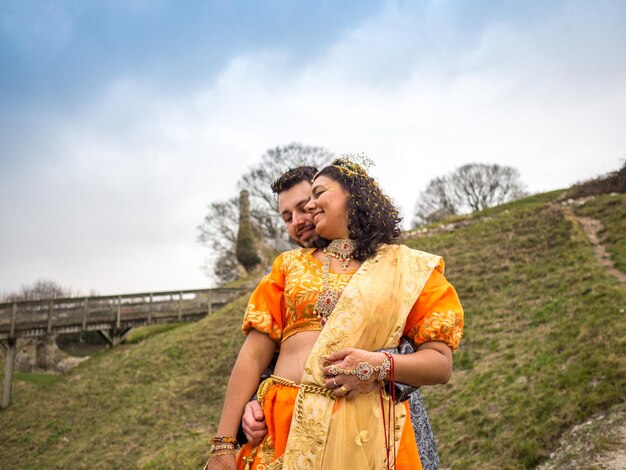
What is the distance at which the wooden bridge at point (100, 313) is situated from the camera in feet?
58.0

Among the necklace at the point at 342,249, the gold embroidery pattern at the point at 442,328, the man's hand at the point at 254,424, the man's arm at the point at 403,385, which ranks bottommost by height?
the man's hand at the point at 254,424

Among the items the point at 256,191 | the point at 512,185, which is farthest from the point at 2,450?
the point at 512,185

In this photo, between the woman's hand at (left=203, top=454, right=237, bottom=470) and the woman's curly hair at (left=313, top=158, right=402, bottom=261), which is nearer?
the woman's hand at (left=203, top=454, right=237, bottom=470)

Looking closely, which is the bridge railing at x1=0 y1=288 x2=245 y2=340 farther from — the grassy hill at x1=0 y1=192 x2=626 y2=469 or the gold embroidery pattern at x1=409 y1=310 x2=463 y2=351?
the gold embroidery pattern at x1=409 y1=310 x2=463 y2=351

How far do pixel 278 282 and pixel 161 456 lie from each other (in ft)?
26.2

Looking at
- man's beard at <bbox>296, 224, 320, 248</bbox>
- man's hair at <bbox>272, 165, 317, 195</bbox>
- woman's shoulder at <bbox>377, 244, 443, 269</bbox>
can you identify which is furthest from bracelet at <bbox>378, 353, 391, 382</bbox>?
man's hair at <bbox>272, 165, 317, 195</bbox>

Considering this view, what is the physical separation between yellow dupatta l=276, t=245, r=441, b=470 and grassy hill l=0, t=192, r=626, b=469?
4065 mm

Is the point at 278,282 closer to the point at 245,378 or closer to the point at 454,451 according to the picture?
the point at 245,378

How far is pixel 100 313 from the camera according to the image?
66.4ft

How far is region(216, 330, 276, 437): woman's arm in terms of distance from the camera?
6.88ft

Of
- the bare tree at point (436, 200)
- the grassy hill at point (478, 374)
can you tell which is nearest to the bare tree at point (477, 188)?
the bare tree at point (436, 200)

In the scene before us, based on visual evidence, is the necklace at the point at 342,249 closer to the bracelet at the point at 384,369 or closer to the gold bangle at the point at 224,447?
the bracelet at the point at 384,369

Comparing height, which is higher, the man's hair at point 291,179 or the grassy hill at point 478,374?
the man's hair at point 291,179

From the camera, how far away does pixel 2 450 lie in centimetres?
1186
